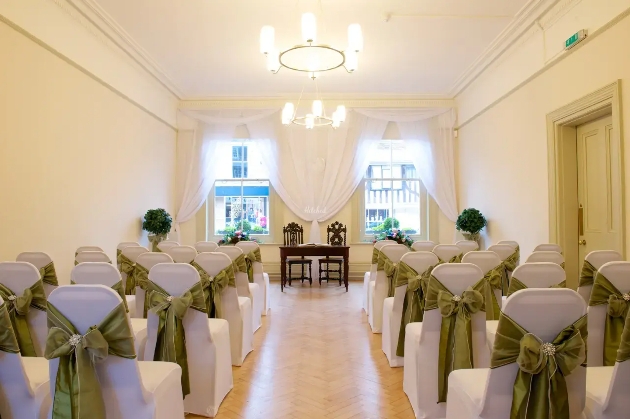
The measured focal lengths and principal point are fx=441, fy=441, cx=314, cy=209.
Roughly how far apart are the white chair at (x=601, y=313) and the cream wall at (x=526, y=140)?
83.1 inches

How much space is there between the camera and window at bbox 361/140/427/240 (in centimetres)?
915

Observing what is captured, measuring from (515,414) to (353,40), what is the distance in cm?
328

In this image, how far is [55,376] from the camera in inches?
67.6

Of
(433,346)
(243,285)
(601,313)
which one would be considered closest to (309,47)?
(243,285)

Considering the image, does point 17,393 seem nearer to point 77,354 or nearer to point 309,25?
point 77,354

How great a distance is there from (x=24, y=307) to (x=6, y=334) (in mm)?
798

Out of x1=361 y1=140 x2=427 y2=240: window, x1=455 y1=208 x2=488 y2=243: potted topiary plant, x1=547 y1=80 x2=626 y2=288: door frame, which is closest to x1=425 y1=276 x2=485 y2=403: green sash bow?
x1=547 y1=80 x2=626 y2=288: door frame

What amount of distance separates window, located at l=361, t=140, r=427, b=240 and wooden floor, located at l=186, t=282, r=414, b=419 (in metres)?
3.93

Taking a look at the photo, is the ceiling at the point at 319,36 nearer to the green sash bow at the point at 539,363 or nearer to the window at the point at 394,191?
the window at the point at 394,191

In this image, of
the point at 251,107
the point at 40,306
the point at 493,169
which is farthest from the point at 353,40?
the point at 251,107

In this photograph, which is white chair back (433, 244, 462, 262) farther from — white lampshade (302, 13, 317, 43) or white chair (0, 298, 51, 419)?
white chair (0, 298, 51, 419)

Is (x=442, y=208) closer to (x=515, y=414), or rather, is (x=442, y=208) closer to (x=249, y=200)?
(x=249, y=200)

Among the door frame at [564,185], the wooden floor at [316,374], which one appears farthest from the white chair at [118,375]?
the door frame at [564,185]

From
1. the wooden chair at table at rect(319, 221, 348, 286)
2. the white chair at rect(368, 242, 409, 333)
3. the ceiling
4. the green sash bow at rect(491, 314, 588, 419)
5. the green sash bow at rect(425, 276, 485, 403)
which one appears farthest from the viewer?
the wooden chair at table at rect(319, 221, 348, 286)
